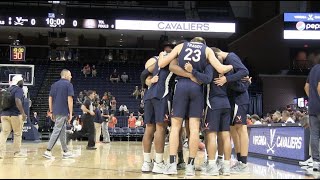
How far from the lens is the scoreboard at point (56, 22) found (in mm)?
24359

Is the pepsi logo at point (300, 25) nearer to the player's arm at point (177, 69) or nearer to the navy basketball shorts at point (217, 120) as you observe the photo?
the navy basketball shorts at point (217, 120)

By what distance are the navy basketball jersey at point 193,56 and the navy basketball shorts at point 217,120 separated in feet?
1.96

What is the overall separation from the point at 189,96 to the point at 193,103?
106 mm

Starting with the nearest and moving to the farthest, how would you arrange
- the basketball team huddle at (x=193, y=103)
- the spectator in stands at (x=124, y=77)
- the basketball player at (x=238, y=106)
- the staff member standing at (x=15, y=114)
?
1. the basketball team huddle at (x=193, y=103)
2. the basketball player at (x=238, y=106)
3. the staff member standing at (x=15, y=114)
4. the spectator in stands at (x=124, y=77)

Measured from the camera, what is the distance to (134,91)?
83.2 feet

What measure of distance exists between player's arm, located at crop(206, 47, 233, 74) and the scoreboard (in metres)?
19.3

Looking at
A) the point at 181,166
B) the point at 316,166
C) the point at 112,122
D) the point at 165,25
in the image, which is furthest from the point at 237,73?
the point at 165,25

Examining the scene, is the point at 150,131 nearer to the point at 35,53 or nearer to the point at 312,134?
the point at 312,134

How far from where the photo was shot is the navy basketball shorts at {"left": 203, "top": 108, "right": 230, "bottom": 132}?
6.15 metres

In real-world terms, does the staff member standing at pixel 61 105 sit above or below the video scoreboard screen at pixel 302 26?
below

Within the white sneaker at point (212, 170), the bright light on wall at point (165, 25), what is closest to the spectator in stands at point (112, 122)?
the bright light on wall at point (165, 25)

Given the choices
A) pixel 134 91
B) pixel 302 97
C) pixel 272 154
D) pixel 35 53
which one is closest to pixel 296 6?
pixel 302 97

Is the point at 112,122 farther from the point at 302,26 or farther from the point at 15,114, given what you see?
the point at 15,114

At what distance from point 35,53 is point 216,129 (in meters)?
28.4
